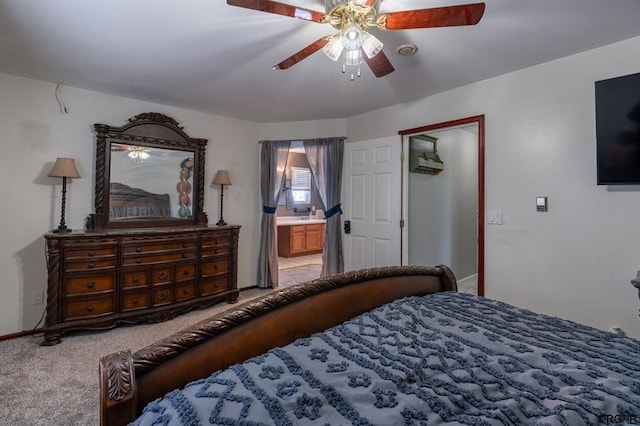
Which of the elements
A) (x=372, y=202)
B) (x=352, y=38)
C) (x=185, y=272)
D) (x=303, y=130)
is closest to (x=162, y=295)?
(x=185, y=272)

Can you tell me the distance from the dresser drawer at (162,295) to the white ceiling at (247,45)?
2139 millimetres

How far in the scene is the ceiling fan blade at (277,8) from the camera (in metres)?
1.46

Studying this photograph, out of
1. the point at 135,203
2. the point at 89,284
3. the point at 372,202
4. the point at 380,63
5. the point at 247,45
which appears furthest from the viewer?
the point at 372,202

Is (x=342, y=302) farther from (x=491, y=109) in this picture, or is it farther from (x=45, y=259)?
(x=45, y=259)

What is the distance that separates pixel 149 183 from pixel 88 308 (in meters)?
1.48

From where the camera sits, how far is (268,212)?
4500 mm

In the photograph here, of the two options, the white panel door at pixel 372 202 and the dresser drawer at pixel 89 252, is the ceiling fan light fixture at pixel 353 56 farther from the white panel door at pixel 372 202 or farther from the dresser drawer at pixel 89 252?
the dresser drawer at pixel 89 252

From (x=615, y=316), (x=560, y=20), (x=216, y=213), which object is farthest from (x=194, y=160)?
(x=615, y=316)

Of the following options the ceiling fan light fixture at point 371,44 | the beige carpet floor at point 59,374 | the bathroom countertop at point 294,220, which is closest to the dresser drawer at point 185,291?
the beige carpet floor at point 59,374

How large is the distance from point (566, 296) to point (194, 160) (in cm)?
418

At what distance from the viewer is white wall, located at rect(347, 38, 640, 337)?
2.24m

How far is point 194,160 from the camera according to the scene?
12.9 ft

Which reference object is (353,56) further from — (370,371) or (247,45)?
(370,371)

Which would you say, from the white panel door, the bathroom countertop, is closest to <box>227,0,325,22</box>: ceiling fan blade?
the white panel door
